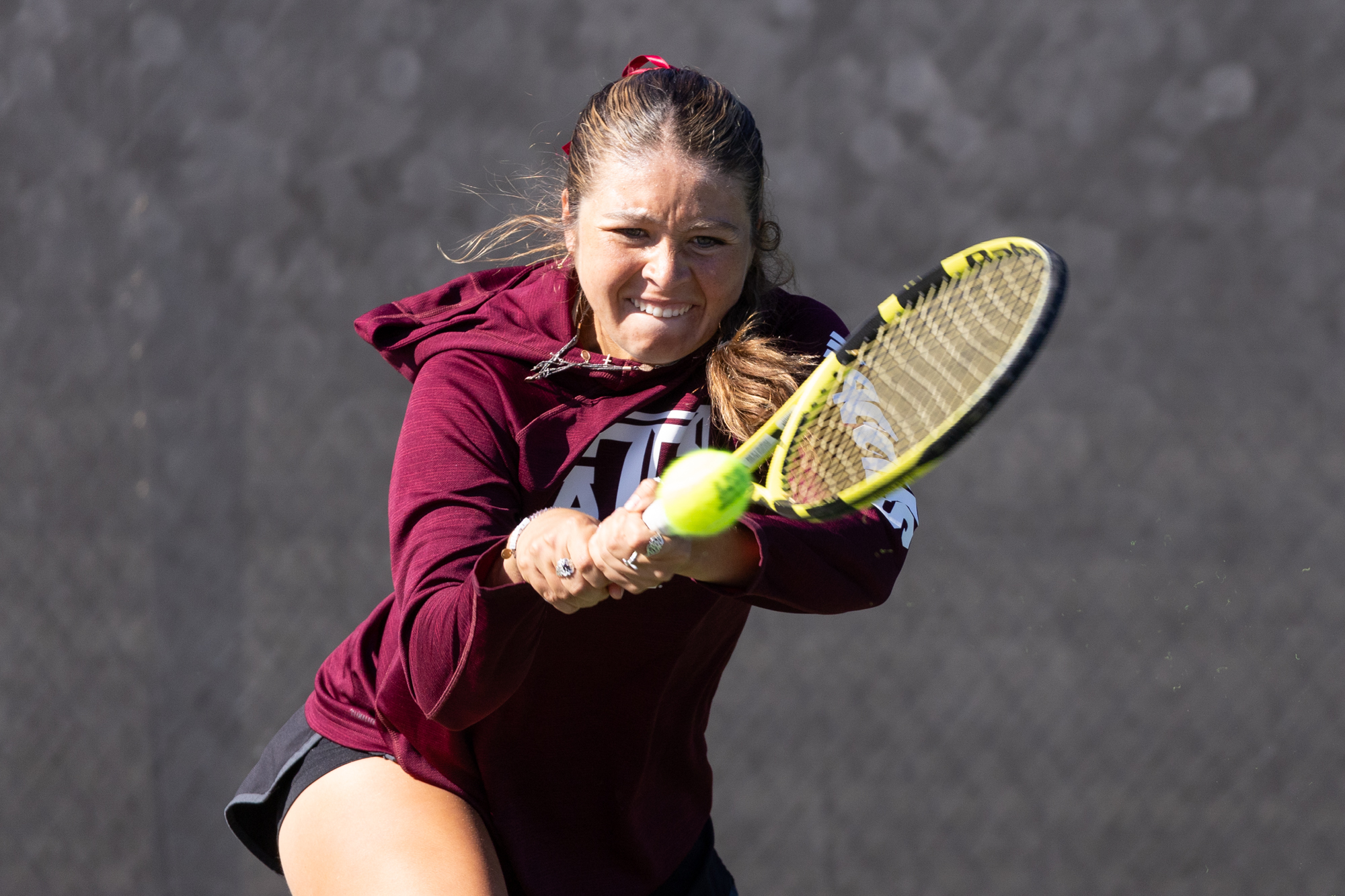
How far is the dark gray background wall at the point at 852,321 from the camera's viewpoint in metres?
2.50

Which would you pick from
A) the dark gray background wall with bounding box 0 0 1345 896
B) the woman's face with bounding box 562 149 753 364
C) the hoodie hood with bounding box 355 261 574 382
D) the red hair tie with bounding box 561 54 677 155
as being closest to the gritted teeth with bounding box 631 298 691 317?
the woman's face with bounding box 562 149 753 364

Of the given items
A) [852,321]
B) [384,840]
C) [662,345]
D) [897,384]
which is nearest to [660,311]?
[662,345]

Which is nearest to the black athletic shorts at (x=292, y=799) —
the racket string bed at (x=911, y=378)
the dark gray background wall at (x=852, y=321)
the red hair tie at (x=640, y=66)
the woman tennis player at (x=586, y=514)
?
the woman tennis player at (x=586, y=514)

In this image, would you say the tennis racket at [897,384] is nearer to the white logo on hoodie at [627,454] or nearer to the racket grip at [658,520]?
the white logo on hoodie at [627,454]

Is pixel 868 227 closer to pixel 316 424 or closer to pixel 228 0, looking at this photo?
pixel 316 424

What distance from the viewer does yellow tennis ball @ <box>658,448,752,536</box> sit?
1.02 m

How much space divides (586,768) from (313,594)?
4.60 ft

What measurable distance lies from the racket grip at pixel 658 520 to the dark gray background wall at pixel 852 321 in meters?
1.62

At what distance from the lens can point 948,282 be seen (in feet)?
4.53

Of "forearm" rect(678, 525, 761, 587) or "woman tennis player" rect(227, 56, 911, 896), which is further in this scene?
"woman tennis player" rect(227, 56, 911, 896)

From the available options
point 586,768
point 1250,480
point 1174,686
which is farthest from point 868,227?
point 586,768

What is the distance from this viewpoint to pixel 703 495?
1.02m

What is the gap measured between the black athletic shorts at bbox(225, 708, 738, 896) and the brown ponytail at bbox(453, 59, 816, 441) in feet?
2.02

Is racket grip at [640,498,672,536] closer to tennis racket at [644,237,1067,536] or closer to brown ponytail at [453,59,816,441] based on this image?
tennis racket at [644,237,1067,536]
